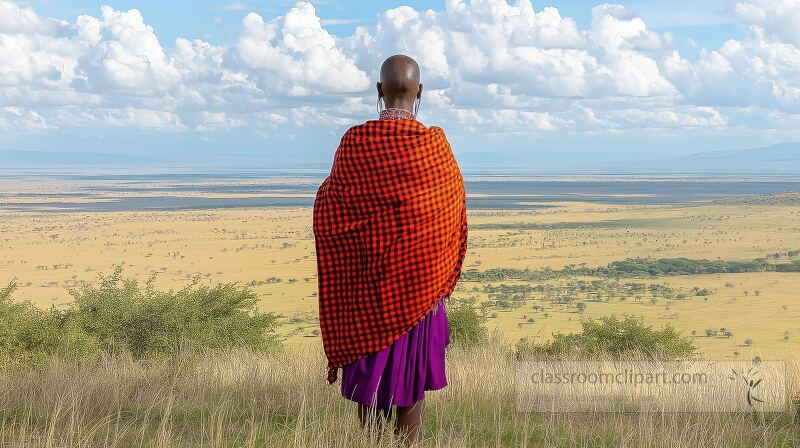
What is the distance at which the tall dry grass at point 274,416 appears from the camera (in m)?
4.68

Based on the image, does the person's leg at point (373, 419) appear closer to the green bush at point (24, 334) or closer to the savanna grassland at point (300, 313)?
the savanna grassland at point (300, 313)

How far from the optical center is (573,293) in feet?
135

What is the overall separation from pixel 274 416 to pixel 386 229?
7.15 ft

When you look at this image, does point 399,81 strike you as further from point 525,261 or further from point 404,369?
point 525,261

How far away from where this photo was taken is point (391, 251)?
422 cm

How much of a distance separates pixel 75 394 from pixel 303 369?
5.78ft

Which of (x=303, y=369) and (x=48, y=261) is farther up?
(x=303, y=369)

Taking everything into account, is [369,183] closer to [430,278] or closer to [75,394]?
[430,278]

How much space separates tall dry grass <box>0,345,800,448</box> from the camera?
4680 millimetres

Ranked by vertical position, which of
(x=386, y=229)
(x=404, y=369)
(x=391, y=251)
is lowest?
(x=404, y=369)

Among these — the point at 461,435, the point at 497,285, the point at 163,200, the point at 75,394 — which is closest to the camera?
the point at 461,435

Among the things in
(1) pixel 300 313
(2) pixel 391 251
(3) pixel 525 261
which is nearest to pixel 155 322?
(2) pixel 391 251

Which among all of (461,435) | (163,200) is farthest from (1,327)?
(163,200)

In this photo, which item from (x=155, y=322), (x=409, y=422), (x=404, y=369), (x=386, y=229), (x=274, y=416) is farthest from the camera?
(x=155, y=322)
